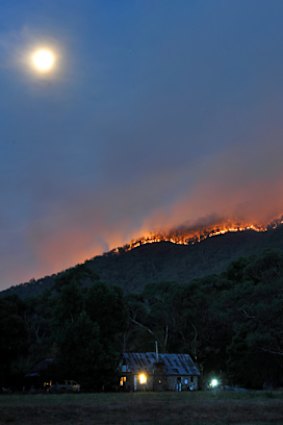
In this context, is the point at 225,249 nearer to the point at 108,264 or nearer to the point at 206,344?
the point at 108,264

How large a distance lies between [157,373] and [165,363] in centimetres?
224

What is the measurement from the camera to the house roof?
73.9 meters

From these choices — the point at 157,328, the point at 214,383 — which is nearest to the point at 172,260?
the point at 157,328

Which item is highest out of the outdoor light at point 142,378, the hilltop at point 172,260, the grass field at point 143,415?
the hilltop at point 172,260

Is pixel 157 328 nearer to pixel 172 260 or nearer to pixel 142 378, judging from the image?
pixel 142 378

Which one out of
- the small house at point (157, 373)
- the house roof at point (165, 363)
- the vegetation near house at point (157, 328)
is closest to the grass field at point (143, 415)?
the vegetation near house at point (157, 328)

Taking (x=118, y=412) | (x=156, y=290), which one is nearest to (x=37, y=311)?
(x=156, y=290)

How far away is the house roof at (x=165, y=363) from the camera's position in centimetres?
7388

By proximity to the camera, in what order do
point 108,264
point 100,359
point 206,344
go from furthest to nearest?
point 108,264 → point 206,344 → point 100,359

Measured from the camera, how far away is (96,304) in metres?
67.3

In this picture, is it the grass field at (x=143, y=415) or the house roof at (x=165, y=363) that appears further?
the house roof at (x=165, y=363)

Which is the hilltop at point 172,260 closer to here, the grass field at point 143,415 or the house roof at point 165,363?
the house roof at point 165,363

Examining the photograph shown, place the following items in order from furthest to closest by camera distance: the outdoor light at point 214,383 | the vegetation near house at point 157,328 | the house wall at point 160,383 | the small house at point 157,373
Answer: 1. the outdoor light at point 214,383
2. the small house at point 157,373
3. the house wall at point 160,383
4. the vegetation near house at point 157,328

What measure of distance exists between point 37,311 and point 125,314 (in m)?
27.2
